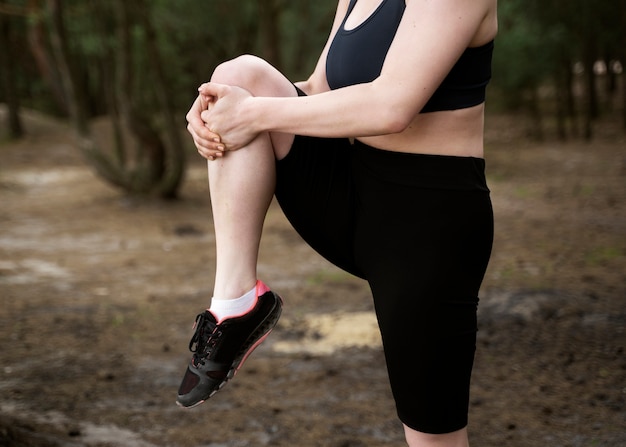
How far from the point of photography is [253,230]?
6.57 feet

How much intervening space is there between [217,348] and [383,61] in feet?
2.93

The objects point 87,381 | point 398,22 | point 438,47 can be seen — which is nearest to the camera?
point 438,47

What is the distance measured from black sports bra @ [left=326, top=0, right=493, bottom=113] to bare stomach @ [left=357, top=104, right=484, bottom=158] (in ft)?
0.07

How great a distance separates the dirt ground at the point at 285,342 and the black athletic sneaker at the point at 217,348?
1372mm

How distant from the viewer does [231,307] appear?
2033 millimetres

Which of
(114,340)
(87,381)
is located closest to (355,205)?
(87,381)

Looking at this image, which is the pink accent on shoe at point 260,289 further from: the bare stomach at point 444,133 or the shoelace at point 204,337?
the bare stomach at point 444,133

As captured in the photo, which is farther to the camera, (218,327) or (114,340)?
(114,340)

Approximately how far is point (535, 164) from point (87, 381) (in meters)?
12.0

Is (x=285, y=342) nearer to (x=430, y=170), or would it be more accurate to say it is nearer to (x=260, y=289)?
(x=260, y=289)

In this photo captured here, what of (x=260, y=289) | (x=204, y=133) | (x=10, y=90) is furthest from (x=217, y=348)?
(x=10, y=90)

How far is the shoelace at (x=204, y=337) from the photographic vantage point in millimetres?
2037

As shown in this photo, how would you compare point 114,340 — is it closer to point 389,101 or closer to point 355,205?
point 355,205

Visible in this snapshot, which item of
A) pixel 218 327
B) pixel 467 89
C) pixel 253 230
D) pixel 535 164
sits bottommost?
pixel 535 164
